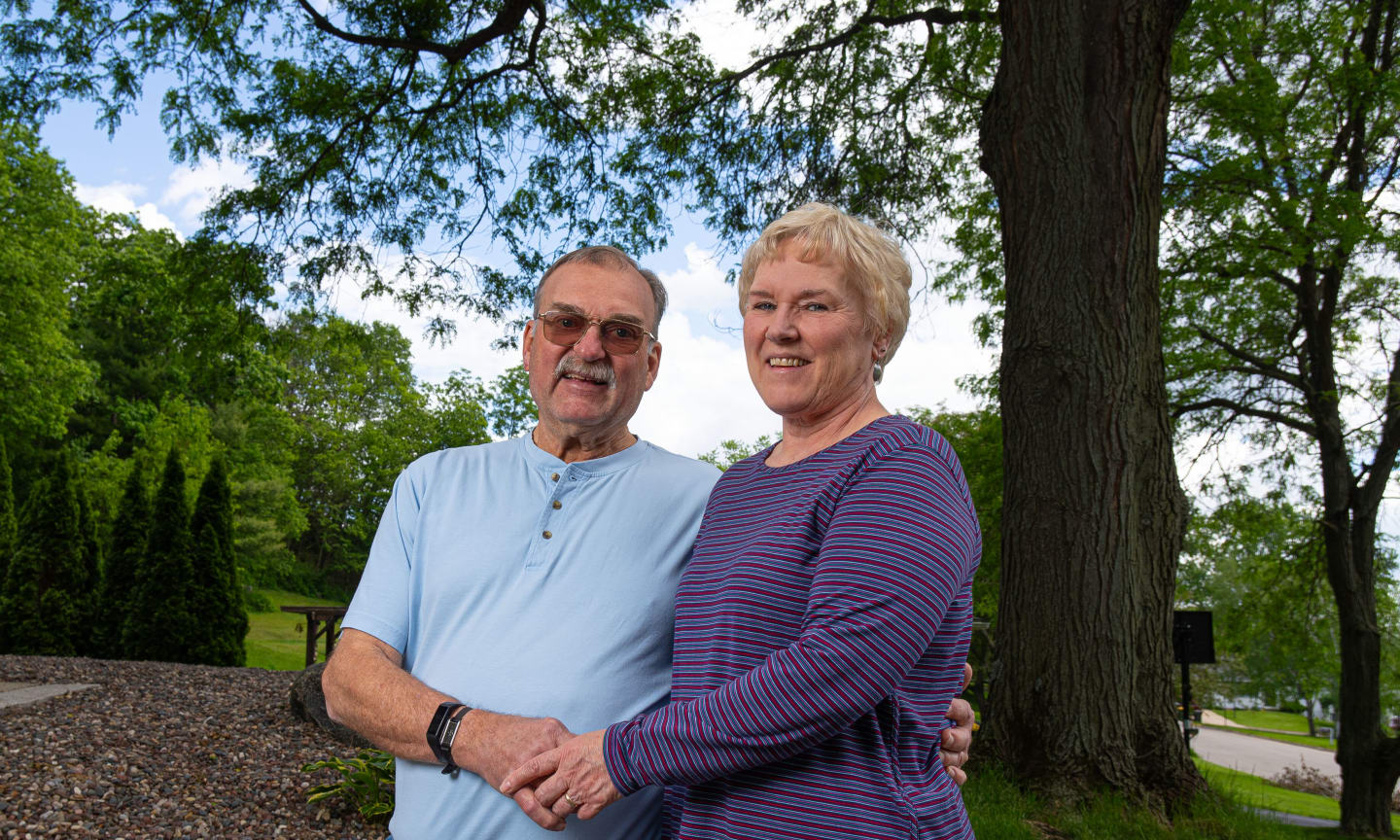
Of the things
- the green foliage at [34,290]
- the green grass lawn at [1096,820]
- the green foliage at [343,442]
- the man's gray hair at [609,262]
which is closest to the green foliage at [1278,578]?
the green grass lawn at [1096,820]

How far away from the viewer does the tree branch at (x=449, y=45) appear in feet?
30.7

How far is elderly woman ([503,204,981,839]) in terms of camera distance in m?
1.46

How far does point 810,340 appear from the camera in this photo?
1.82 metres

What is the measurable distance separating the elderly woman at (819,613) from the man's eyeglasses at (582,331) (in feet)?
1.59

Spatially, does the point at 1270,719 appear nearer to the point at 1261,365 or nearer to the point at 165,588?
the point at 1261,365

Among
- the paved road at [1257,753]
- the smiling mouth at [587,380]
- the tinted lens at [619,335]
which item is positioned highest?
the tinted lens at [619,335]

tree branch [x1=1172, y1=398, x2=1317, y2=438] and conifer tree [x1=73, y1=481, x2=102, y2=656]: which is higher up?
tree branch [x1=1172, y1=398, x2=1317, y2=438]

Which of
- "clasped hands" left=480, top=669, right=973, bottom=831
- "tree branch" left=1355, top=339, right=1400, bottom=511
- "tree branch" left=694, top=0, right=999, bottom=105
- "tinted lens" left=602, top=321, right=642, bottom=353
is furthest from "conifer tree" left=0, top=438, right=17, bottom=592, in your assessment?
"tree branch" left=1355, top=339, right=1400, bottom=511

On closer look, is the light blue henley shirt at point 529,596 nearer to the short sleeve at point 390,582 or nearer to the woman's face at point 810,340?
the short sleeve at point 390,582

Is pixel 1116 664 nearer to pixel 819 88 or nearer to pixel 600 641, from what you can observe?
pixel 600 641

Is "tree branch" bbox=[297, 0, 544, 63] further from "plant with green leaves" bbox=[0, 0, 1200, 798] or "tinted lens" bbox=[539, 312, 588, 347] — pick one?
"tinted lens" bbox=[539, 312, 588, 347]

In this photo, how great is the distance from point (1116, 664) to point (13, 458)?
2792 centimetres

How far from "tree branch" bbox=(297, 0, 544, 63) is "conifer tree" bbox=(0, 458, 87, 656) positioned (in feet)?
30.0

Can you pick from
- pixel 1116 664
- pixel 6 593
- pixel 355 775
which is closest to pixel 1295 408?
pixel 1116 664
